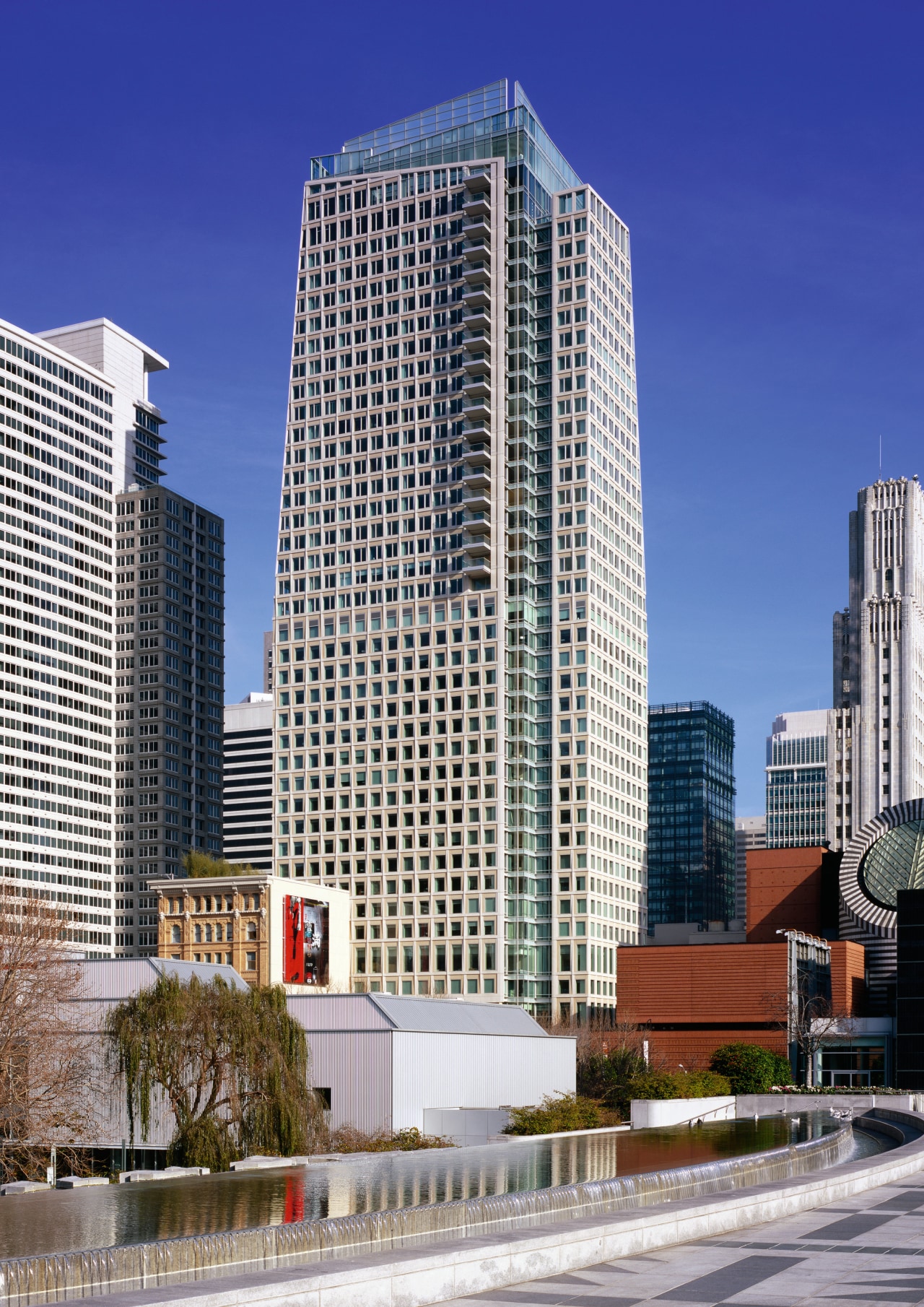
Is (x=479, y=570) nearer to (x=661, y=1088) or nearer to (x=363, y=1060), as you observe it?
(x=661, y=1088)

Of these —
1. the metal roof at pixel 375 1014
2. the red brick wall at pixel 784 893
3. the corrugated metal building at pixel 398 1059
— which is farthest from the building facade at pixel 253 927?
the metal roof at pixel 375 1014

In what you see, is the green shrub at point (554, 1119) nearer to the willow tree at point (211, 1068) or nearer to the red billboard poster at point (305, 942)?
the willow tree at point (211, 1068)

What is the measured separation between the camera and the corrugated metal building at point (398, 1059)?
250 feet

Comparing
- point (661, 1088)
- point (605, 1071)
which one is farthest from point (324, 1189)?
point (605, 1071)

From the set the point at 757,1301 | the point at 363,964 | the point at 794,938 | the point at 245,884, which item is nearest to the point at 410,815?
the point at 363,964

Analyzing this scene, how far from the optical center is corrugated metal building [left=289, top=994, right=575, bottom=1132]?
7606 centimetres

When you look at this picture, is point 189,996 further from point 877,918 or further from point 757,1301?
point 877,918

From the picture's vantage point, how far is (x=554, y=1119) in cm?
7819

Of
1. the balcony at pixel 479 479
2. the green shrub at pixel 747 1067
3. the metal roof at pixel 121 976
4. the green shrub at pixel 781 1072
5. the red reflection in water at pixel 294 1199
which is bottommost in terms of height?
the green shrub at pixel 781 1072

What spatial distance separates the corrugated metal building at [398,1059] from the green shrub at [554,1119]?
4.33 metres

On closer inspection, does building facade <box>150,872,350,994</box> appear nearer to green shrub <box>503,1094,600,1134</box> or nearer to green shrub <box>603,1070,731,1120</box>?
green shrub <box>603,1070,731,1120</box>

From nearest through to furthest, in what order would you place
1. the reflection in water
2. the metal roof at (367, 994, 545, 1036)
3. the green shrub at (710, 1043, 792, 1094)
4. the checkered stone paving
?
the checkered stone paving → the reflection in water → the metal roof at (367, 994, 545, 1036) → the green shrub at (710, 1043, 792, 1094)

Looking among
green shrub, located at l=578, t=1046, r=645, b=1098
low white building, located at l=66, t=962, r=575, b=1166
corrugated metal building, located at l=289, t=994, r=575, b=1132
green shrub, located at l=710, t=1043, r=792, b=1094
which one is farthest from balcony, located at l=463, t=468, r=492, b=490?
low white building, located at l=66, t=962, r=575, b=1166

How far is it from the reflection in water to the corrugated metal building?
28.0 feet
